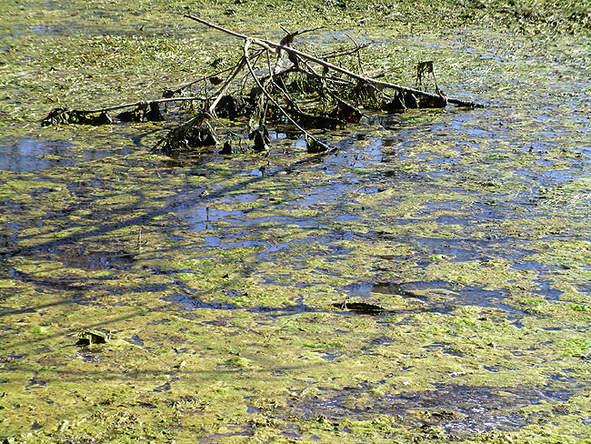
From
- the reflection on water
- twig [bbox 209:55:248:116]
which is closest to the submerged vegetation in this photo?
the reflection on water

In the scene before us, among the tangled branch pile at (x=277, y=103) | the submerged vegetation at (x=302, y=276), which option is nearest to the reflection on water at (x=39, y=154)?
the submerged vegetation at (x=302, y=276)

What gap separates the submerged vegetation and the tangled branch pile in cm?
10

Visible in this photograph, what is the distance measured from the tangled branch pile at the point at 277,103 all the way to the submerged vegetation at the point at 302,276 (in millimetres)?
101

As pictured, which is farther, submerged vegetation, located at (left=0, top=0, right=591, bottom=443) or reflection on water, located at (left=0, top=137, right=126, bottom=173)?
reflection on water, located at (left=0, top=137, right=126, bottom=173)

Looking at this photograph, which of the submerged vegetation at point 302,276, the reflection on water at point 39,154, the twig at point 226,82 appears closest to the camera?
the submerged vegetation at point 302,276

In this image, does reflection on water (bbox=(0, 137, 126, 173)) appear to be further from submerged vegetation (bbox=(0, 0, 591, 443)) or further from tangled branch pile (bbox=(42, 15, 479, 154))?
tangled branch pile (bbox=(42, 15, 479, 154))

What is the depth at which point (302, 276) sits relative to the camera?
3.59m

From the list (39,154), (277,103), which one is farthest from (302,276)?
(39,154)

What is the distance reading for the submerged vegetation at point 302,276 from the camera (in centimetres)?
262

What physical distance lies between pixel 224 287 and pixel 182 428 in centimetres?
103

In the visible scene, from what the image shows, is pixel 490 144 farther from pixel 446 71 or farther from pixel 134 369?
pixel 134 369

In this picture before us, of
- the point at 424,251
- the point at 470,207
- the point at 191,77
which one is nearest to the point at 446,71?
the point at 191,77

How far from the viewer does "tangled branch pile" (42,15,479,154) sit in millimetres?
5352

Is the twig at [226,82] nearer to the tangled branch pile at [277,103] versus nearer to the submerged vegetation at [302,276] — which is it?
the tangled branch pile at [277,103]
